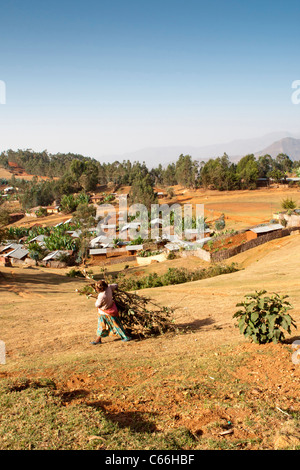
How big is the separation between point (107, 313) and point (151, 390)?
2.70m

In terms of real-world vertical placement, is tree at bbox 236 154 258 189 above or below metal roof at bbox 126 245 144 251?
above

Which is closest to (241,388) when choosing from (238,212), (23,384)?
(23,384)

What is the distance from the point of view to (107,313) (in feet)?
24.6

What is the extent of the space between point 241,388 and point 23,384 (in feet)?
11.2

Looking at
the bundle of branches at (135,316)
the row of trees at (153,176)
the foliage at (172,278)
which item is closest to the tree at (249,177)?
the row of trees at (153,176)

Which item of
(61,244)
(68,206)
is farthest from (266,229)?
(68,206)

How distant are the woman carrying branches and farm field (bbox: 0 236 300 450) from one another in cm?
27

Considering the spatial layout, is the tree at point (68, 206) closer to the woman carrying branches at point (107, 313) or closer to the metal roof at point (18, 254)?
the metal roof at point (18, 254)

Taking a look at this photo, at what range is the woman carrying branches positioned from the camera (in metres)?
7.26

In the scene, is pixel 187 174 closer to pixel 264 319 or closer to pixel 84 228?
pixel 84 228

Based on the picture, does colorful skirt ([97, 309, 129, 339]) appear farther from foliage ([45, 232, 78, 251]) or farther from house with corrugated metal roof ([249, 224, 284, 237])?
foliage ([45, 232, 78, 251])

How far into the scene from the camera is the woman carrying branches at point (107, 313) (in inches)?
286

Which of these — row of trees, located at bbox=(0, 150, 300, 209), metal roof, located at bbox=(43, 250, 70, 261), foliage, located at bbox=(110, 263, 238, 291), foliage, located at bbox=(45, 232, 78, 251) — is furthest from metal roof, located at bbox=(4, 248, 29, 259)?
row of trees, located at bbox=(0, 150, 300, 209)

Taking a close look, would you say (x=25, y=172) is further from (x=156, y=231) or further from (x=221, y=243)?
(x=221, y=243)
